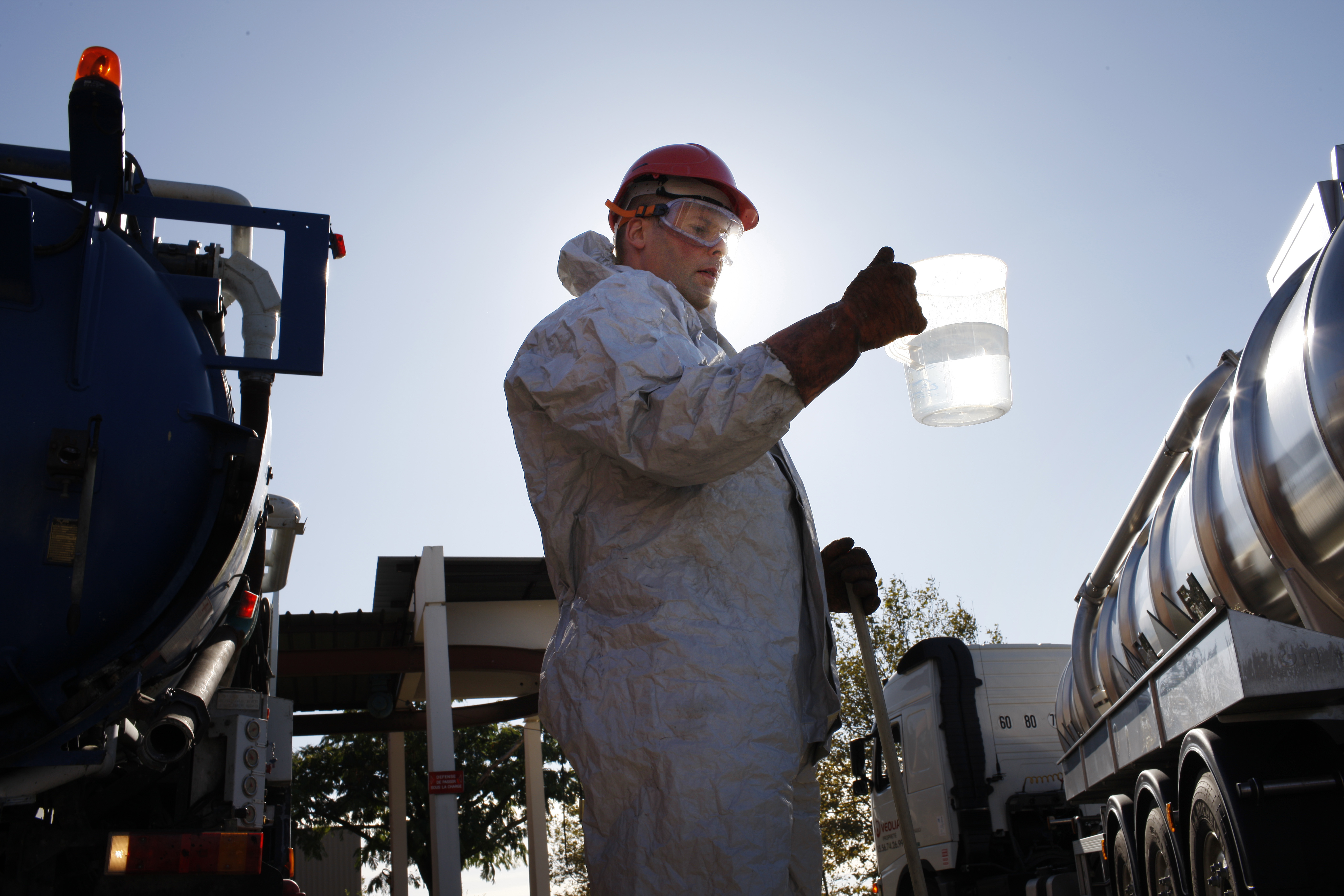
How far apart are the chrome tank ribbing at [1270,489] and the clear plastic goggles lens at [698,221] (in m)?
1.77

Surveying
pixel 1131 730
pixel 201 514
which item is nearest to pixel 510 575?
pixel 1131 730

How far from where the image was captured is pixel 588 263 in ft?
10.3

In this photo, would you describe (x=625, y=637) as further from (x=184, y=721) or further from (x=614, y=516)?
(x=184, y=721)

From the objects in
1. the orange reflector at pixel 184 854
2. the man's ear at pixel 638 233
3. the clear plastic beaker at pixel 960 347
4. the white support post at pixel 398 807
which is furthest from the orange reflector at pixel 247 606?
the white support post at pixel 398 807

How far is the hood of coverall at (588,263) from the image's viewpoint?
312 cm

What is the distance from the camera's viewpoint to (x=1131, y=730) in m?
4.89

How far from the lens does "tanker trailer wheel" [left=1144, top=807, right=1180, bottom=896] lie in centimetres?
482

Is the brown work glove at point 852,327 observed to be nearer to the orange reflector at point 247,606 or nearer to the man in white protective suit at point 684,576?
the man in white protective suit at point 684,576

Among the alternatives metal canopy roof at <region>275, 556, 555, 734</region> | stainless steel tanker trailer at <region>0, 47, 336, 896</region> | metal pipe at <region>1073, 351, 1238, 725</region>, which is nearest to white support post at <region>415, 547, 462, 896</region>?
metal canopy roof at <region>275, 556, 555, 734</region>

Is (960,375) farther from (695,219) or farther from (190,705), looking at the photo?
(190,705)

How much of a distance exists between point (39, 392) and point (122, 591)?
58cm

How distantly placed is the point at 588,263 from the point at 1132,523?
400cm

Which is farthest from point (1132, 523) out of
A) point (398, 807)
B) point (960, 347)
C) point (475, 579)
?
point (398, 807)

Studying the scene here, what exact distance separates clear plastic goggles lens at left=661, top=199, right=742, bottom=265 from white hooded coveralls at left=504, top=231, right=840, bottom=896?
0.35 meters
